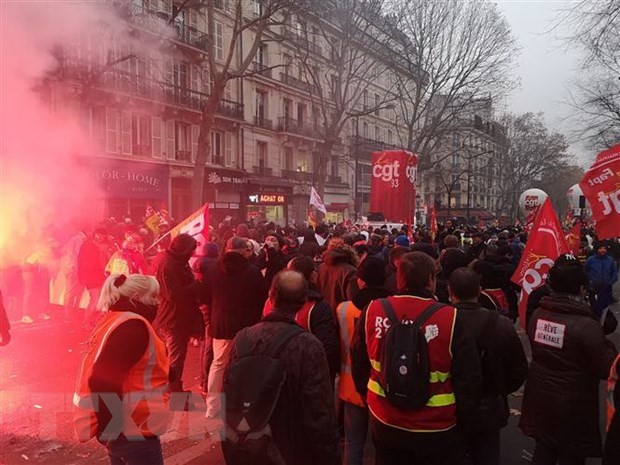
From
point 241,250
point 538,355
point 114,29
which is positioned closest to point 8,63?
point 114,29

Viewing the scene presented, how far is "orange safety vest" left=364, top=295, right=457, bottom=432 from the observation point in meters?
2.46

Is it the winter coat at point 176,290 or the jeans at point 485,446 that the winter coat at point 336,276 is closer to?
the winter coat at point 176,290

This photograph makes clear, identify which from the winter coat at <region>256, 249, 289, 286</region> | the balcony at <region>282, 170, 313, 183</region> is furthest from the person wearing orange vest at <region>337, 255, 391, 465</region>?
the balcony at <region>282, 170, 313, 183</region>

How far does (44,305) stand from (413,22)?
19880 mm

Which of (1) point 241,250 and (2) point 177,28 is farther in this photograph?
(2) point 177,28

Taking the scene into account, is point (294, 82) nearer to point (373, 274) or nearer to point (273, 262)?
point (273, 262)

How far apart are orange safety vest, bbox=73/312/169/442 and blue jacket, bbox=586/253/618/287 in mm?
7740

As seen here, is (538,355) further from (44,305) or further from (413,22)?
(413,22)

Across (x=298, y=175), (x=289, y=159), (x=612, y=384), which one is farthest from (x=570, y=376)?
(x=289, y=159)

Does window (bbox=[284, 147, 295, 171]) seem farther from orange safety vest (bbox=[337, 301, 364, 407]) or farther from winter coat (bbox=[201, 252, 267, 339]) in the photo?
orange safety vest (bbox=[337, 301, 364, 407])

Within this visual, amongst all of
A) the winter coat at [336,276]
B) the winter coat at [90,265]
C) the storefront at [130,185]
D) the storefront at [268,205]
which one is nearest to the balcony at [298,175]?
the storefront at [268,205]

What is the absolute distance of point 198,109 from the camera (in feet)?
82.3

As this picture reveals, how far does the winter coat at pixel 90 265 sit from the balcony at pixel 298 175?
25807 millimetres

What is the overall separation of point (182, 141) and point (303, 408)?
80.4 ft
